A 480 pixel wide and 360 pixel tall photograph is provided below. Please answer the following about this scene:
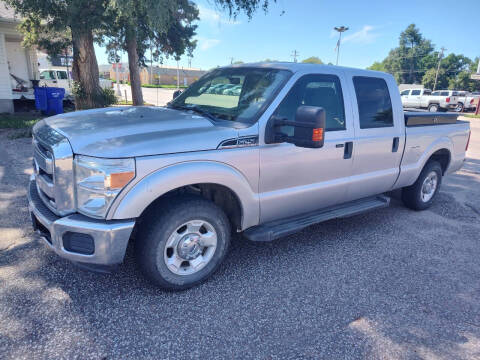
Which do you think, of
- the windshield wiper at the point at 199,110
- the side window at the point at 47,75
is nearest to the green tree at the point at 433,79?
the side window at the point at 47,75

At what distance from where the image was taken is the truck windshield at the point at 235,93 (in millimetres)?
3350

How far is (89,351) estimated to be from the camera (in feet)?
7.72

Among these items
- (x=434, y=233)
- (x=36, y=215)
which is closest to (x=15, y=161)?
(x=36, y=215)

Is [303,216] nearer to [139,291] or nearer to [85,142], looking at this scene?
[139,291]

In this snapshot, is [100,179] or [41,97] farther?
[41,97]

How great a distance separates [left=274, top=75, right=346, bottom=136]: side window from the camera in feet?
11.1

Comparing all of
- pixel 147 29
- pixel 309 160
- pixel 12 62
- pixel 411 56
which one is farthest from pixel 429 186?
pixel 411 56

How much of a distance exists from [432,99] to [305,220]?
30.2 m

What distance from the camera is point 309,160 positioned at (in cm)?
A: 355

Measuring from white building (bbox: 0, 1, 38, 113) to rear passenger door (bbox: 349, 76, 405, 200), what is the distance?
13984mm

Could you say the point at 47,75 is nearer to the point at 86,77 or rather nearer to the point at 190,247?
the point at 86,77

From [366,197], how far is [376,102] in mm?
1212

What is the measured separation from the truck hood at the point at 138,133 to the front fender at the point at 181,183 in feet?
0.51

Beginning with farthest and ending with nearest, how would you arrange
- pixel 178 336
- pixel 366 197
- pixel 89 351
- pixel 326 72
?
pixel 366 197 < pixel 326 72 < pixel 178 336 < pixel 89 351
